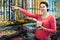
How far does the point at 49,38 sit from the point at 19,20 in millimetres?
488

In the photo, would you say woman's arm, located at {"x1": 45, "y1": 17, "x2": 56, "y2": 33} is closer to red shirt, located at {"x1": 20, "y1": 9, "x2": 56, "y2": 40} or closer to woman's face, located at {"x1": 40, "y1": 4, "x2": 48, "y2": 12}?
red shirt, located at {"x1": 20, "y1": 9, "x2": 56, "y2": 40}

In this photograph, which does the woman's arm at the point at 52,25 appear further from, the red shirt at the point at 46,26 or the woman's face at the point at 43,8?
the woman's face at the point at 43,8

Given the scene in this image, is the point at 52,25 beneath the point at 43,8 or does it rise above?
beneath

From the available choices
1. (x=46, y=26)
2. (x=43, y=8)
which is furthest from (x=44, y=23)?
(x=43, y=8)

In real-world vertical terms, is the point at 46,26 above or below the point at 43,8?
below

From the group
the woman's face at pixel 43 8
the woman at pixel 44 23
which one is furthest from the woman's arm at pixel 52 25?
the woman's face at pixel 43 8

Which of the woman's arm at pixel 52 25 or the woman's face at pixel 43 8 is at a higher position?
the woman's face at pixel 43 8

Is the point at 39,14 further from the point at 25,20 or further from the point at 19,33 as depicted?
Result: the point at 19,33

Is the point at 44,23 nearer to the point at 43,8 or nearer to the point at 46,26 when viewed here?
the point at 46,26

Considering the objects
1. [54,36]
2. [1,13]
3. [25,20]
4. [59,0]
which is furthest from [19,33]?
[59,0]

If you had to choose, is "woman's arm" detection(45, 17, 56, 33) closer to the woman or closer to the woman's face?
the woman

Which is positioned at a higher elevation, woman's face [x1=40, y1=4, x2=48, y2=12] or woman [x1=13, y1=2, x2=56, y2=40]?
woman's face [x1=40, y1=4, x2=48, y2=12]

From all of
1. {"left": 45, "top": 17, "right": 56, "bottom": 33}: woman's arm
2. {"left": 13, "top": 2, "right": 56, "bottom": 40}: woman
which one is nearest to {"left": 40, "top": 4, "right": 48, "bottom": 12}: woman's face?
{"left": 13, "top": 2, "right": 56, "bottom": 40}: woman

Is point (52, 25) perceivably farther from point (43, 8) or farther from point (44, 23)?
point (43, 8)
